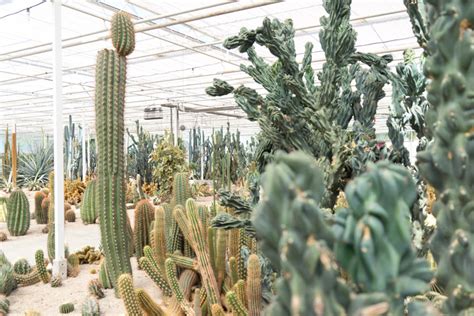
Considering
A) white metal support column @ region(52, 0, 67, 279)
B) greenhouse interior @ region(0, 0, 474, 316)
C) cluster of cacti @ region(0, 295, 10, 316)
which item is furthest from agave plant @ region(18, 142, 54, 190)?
cluster of cacti @ region(0, 295, 10, 316)

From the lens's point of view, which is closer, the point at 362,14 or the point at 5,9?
the point at 5,9

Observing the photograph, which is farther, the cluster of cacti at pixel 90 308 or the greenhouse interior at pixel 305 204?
the cluster of cacti at pixel 90 308

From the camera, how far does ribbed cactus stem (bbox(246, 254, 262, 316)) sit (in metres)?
Answer: 2.42

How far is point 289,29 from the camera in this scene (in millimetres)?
2451

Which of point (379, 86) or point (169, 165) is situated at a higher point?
point (379, 86)

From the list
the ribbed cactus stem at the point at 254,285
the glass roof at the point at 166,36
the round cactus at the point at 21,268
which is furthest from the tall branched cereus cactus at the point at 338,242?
the glass roof at the point at 166,36

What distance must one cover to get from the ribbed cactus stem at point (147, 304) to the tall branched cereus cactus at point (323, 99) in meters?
1.19

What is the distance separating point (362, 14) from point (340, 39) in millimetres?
6825

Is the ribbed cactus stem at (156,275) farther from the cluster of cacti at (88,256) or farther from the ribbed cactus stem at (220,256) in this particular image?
the cluster of cacti at (88,256)

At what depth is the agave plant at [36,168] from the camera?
44.2ft

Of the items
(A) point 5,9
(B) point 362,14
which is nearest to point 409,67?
(B) point 362,14

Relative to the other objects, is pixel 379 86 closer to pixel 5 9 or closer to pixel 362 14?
pixel 362 14

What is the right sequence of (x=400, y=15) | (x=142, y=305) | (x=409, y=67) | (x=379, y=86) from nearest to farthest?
1. (x=409, y=67)
2. (x=379, y=86)
3. (x=142, y=305)
4. (x=400, y=15)

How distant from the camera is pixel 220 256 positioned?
10.2 feet
